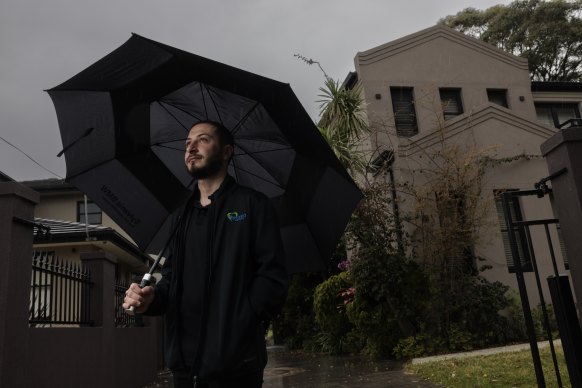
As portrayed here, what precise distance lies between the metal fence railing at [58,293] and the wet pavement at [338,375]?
2.96m

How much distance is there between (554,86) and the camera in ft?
56.5

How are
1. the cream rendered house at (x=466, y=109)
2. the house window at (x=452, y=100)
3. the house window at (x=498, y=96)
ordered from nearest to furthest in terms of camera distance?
the cream rendered house at (x=466, y=109)
the house window at (x=452, y=100)
the house window at (x=498, y=96)

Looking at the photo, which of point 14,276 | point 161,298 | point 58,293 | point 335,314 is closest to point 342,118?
point 335,314

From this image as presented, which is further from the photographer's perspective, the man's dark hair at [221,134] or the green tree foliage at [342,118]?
the green tree foliage at [342,118]

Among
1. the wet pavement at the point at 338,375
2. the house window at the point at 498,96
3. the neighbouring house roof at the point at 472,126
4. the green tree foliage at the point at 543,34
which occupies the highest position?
the green tree foliage at the point at 543,34

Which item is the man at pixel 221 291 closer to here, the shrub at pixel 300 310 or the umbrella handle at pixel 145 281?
the umbrella handle at pixel 145 281

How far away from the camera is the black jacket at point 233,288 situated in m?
1.92

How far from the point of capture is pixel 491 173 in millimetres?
11492

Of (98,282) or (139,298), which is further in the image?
(98,282)

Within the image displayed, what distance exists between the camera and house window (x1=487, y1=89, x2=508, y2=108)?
15745 millimetres

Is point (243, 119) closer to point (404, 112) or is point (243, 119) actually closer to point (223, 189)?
point (223, 189)

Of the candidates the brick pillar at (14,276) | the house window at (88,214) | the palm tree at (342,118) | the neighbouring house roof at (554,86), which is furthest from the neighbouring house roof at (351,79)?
the house window at (88,214)

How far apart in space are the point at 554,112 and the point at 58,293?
668 inches

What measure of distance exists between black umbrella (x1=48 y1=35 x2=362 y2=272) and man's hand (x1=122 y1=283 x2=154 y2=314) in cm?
115
